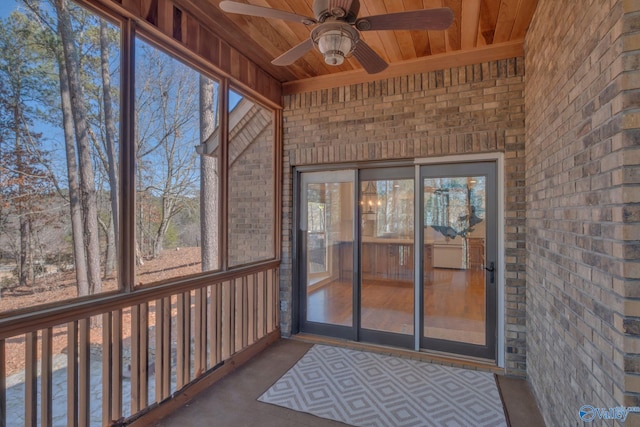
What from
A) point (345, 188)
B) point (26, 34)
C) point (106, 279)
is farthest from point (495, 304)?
point (26, 34)

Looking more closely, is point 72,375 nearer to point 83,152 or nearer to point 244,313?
point 83,152

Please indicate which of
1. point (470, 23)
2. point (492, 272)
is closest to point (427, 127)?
point (470, 23)

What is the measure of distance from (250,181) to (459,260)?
244 cm

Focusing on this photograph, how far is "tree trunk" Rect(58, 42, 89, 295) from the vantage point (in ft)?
6.23

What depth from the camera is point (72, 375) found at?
192 cm

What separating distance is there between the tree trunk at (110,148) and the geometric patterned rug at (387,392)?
165 cm

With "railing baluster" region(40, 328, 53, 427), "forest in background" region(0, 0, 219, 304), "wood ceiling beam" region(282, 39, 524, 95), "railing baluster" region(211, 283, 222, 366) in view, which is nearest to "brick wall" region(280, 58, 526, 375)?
"wood ceiling beam" region(282, 39, 524, 95)

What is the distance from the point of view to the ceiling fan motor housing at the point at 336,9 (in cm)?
168

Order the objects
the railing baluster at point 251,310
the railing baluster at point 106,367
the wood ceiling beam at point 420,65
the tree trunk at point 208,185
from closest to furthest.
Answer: the railing baluster at point 106,367 → the tree trunk at point 208,185 → the wood ceiling beam at point 420,65 → the railing baluster at point 251,310

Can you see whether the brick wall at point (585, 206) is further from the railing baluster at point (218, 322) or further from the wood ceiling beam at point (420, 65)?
the railing baluster at point (218, 322)

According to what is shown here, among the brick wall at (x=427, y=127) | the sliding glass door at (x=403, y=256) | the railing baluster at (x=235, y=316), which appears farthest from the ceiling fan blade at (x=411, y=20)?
the railing baluster at (x=235, y=316)

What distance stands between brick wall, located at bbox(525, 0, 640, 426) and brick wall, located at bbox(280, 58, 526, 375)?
43cm

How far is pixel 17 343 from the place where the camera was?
170cm

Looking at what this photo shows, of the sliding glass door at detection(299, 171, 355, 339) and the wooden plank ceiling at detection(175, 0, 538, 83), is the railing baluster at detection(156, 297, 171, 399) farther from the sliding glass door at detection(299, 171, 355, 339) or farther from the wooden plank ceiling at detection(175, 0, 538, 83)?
the wooden plank ceiling at detection(175, 0, 538, 83)
